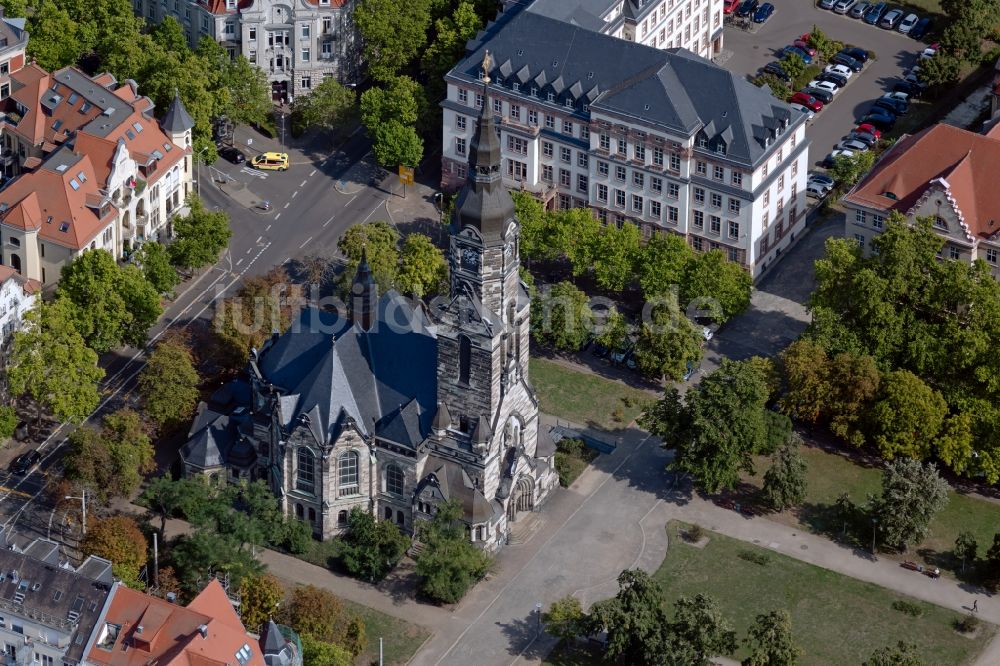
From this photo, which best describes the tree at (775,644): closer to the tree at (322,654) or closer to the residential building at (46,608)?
the tree at (322,654)

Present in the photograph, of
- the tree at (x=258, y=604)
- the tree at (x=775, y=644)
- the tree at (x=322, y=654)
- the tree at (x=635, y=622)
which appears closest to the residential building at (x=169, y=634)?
the tree at (x=322, y=654)

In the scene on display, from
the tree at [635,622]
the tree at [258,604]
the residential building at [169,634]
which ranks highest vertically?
the residential building at [169,634]

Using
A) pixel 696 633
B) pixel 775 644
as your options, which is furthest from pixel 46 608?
pixel 775 644

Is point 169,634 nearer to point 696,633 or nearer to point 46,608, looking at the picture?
point 46,608

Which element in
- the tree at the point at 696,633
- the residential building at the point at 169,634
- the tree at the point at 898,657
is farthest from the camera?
the tree at the point at 696,633

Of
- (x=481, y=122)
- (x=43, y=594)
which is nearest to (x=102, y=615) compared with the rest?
(x=43, y=594)

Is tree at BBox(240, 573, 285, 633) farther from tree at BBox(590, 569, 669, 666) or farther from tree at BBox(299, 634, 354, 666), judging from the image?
tree at BBox(590, 569, 669, 666)

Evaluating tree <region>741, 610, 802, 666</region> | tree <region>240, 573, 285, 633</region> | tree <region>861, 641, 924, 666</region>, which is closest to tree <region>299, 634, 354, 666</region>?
tree <region>240, 573, 285, 633</region>

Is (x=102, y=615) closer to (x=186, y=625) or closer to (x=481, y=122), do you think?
(x=186, y=625)
